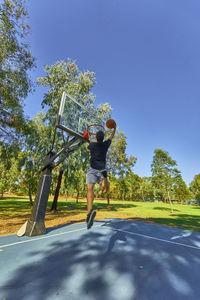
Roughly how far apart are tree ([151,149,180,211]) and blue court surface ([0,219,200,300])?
12.3m

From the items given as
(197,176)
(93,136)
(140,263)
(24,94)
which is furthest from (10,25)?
(197,176)

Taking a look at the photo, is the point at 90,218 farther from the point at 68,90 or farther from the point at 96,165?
the point at 68,90

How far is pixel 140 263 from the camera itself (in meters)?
3.24

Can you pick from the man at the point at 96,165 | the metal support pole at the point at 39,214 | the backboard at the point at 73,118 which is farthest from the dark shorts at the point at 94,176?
the metal support pole at the point at 39,214

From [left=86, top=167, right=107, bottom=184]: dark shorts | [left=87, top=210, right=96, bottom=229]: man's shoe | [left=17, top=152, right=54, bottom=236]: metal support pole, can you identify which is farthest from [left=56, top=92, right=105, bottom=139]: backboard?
[left=87, top=210, right=96, bottom=229]: man's shoe

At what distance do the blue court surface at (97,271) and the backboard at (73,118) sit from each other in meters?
3.98

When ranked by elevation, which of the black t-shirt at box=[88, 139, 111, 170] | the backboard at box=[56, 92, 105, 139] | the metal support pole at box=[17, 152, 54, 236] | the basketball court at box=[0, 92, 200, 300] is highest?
the backboard at box=[56, 92, 105, 139]

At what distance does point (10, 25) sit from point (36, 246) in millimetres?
11090

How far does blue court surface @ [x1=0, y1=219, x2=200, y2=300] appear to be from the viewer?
223 cm

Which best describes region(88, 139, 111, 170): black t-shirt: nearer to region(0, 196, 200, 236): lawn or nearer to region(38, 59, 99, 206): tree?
region(0, 196, 200, 236): lawn

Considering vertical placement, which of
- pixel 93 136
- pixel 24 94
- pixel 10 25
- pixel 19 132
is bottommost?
pixel 93 136

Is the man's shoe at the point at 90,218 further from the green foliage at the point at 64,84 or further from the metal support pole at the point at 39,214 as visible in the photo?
the green foliage at the point at 64,84

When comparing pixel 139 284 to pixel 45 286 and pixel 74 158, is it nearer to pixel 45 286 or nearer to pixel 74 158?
pixel 45 286

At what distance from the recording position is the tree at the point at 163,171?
15764 mm
